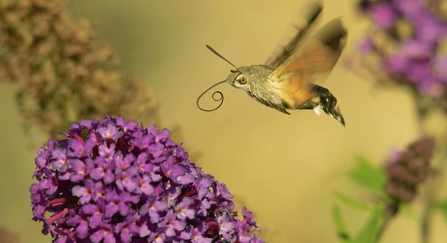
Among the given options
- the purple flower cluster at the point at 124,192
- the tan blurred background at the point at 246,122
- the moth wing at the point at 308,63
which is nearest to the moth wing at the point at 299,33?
the moth wing at the point at 308,63

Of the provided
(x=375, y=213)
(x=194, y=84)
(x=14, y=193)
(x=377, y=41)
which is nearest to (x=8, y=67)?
(x=375, y=213)

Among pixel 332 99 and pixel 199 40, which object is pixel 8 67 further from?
pixel 199 40

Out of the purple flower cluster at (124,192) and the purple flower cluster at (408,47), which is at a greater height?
the purple flower cluster at (408,47)

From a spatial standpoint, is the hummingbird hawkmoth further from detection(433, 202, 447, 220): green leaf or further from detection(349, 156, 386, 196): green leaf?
detection(433, 202, 447, 220): green leaf

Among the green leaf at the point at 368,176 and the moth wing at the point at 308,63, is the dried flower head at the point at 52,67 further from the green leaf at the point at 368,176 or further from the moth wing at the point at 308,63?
the green leaf at the point at 368,176

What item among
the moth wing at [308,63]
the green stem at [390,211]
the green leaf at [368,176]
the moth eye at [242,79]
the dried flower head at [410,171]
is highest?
the moth eye at [242,79]

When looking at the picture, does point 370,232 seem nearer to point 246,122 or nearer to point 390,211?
A: point 390,211
